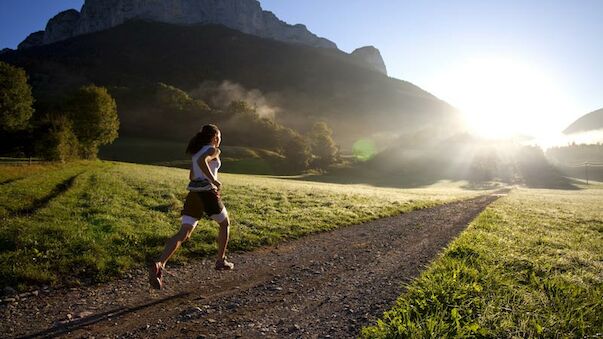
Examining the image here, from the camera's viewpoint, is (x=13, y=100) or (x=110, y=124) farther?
(x=110, y=124)

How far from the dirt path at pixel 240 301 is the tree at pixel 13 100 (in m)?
53.2

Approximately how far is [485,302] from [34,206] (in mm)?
18455

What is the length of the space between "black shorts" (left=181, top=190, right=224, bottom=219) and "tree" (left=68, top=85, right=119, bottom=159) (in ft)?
183

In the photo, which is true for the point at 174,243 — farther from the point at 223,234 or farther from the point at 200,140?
the point at 200,140

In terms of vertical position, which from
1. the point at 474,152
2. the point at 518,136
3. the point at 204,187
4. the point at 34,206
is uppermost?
the point at 518,136

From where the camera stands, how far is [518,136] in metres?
155

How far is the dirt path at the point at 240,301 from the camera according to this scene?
588 centimetres

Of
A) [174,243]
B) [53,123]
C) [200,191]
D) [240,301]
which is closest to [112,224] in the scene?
[174,243]

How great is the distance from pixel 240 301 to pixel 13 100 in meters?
57.3

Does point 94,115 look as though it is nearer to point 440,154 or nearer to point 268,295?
point 268,295

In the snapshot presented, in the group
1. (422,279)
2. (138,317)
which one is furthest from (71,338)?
(422,279)

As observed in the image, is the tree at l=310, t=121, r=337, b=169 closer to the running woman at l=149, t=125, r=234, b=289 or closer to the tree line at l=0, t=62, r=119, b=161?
the tree line at l=0, t=62, r=119, b=161

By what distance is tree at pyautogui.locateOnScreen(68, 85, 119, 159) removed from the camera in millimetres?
54031

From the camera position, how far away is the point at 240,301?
7117 millimetres
